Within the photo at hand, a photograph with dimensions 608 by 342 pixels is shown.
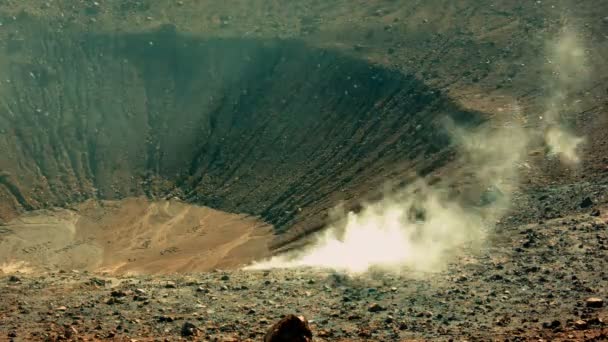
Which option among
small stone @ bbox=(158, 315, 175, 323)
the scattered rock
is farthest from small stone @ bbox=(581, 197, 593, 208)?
the scattered rock

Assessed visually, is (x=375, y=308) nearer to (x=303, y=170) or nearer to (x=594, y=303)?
(x=594, y=303)

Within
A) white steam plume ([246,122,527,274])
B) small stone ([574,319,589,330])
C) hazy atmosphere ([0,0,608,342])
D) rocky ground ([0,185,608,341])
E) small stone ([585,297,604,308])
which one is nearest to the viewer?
small stone ([574,319,589,330])

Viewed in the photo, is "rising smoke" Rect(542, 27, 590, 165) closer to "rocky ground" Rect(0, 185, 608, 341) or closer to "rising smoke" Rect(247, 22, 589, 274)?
"rising smoke" Rect(247, 22, 589, 274)

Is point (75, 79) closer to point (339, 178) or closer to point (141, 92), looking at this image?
point (141, 92)

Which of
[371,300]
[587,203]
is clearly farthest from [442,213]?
[371,300]

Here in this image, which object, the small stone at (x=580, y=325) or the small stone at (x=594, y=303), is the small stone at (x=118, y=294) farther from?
the small stone at (x=594, y=303)

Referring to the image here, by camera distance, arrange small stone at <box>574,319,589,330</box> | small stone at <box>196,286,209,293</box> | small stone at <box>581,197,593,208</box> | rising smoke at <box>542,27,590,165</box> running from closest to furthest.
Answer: small stone at <box>574,319,589,330</box> < small stone at <box>196,286,209,293</box> < small stone at <box>581,197,593,208</box> < rising smoke at <box>542,27,590,165</box>

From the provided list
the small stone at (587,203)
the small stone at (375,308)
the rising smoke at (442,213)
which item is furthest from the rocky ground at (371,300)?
the rising smoke at (442,213)
